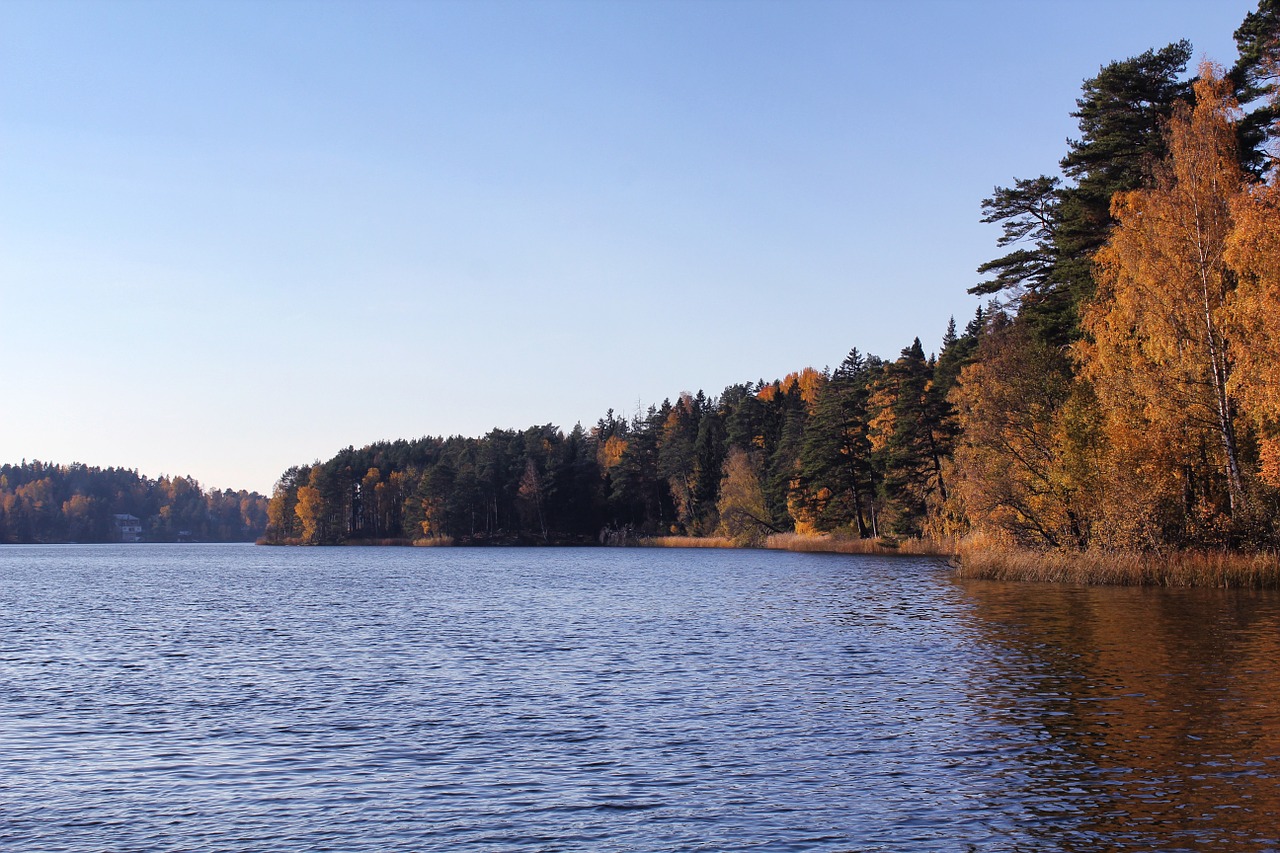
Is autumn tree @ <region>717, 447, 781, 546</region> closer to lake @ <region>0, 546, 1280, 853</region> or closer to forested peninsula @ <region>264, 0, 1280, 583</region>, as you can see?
forested peninsula @ <region>264, 0, 1280, 583</region>

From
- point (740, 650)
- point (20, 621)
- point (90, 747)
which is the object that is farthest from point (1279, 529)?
point (20, 621)

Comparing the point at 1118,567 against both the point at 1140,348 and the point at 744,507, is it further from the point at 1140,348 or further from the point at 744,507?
the point at 744,507

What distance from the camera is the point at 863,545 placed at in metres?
89.8

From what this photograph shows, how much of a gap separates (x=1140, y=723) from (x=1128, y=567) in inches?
1092

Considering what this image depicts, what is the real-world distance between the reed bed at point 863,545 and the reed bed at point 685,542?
10.2 m

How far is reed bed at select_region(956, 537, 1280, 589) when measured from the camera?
38.0m

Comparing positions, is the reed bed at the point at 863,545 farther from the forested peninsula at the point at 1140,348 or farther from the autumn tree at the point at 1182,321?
the autumn tree at the point at 1182,321

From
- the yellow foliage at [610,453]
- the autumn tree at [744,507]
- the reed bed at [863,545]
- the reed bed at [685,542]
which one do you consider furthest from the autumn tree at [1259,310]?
the yellow foliage at [610,453]

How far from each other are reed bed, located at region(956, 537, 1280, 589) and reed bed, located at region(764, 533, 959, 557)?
20.9 m

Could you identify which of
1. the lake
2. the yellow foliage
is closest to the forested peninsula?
the lake

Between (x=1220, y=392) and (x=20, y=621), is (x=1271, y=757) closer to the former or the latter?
(x=1220, y=392)

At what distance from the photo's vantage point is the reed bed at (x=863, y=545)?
263ft

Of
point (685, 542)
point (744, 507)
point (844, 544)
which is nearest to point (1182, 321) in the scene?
point (844, 544)

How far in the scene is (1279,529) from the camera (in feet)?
124
